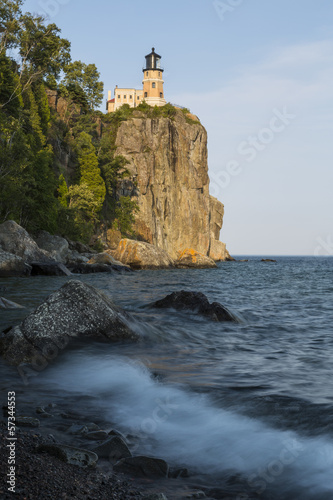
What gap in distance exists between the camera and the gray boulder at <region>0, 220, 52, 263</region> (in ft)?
94.7

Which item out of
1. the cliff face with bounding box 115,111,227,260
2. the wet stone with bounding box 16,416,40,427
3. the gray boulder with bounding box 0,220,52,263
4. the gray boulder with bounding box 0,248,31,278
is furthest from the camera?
the cliff face with bounding box 115,111,227,260

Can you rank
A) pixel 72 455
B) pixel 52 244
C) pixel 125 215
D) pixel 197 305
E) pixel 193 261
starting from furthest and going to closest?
pixel 125 215 < pixel 193 261 < pixel 52 244 < pixel 197 305 < pixel 72 455

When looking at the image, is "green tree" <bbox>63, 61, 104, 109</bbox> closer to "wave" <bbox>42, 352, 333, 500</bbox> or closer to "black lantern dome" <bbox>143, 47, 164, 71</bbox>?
"black lantern dome" <bbox>143, 47, 164, 71</bbox>

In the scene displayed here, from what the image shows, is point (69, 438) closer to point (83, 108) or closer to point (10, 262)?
point (10, 262)

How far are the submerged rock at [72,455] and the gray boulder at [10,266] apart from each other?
23.4m

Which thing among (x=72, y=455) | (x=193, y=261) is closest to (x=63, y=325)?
(x=72, y=455)

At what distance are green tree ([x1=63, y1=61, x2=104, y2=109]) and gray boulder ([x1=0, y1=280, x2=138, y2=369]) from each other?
197 feet

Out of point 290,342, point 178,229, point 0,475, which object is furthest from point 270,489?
point 178,229

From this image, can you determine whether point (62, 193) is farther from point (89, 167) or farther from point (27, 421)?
point (27, 421)

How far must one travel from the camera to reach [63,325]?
7.99 metres

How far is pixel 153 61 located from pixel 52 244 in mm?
74496

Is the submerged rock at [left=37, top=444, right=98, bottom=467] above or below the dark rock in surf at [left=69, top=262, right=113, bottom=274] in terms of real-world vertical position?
below

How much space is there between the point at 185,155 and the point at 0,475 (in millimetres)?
84834

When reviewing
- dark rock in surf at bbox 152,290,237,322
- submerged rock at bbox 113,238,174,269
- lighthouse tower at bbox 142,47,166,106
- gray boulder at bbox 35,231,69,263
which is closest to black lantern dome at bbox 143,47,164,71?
lighthouse tower at bbox 142,47,166,106
